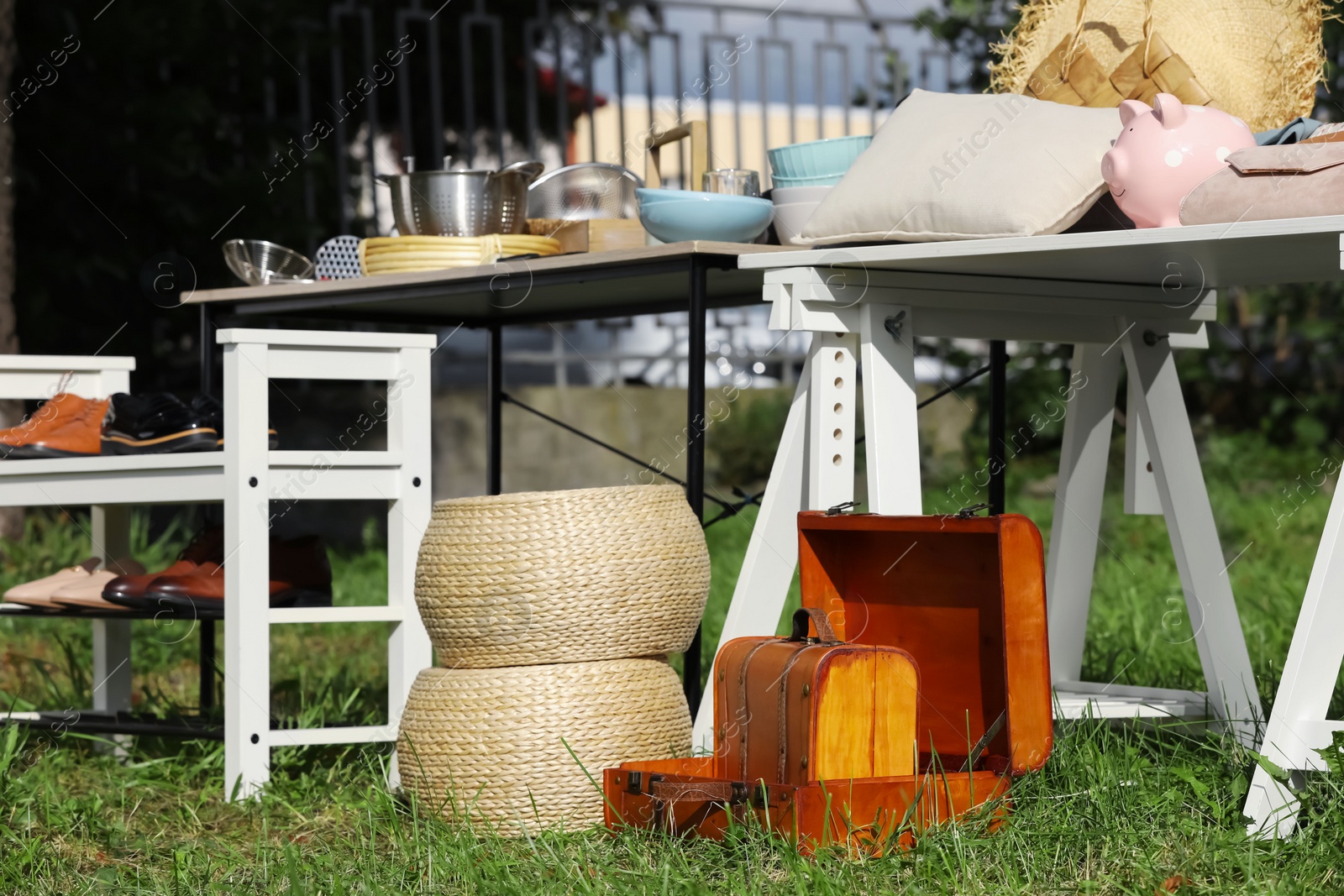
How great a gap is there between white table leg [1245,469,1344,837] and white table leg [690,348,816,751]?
860mm

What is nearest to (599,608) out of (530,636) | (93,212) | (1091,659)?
(530,636)

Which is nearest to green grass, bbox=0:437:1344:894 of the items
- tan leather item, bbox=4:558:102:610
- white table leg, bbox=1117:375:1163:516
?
tan leather item, bbox=4:558:102:610

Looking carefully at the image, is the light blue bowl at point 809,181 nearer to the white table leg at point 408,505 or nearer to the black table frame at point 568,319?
the black table frame at point 568,319

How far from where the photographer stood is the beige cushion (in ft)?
7.82

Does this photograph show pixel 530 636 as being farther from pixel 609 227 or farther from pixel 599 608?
pixel 609 227

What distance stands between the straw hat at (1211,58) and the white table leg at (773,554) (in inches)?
29.6

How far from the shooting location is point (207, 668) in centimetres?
344

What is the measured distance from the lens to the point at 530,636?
2561mm

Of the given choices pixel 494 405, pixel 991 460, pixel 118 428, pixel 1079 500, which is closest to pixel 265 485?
pixel 118 428

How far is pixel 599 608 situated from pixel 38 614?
53.0 inches

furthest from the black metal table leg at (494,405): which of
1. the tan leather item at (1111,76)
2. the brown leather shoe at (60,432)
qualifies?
the tan leather item at (1111,76)

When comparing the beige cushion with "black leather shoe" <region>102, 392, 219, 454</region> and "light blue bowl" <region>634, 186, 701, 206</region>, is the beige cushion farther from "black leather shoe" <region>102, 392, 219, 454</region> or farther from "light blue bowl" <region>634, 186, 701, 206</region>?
"black leather shoe" <region>102, 392, 219, 454</region>

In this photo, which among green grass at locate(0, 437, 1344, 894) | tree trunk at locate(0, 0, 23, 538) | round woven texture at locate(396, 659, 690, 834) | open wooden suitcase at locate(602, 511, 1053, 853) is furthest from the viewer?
tree trunk at locate(0, 0, 23, 538)

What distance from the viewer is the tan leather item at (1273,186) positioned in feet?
6.86
